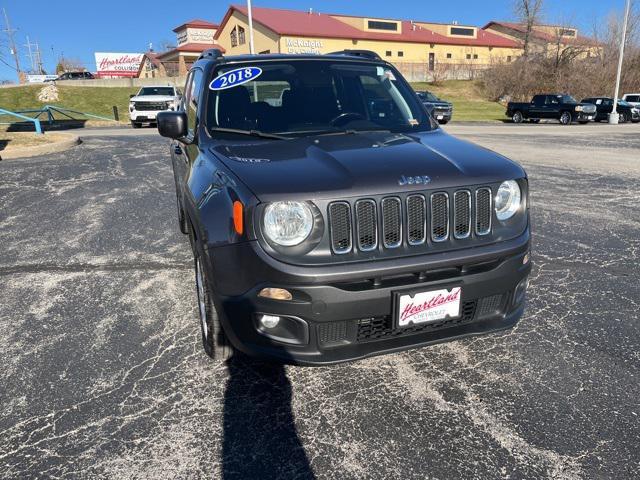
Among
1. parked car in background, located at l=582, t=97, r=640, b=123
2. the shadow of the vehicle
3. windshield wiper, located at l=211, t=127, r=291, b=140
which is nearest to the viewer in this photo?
the shadow of the vehicle

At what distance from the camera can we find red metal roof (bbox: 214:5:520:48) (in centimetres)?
4928

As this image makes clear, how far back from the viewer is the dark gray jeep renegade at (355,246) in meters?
2.33

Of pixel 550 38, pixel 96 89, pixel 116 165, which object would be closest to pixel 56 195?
pixel 116 165

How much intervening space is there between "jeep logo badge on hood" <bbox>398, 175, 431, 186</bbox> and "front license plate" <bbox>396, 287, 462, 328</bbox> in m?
0.55

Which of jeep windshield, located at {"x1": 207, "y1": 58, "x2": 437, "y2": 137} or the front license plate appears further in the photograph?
jeep windshield, located at {"x1": 207, "y1": 58, "x2": 437, "y2": 137}

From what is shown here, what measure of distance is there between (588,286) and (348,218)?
9.35ft

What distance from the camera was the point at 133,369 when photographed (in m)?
3.07

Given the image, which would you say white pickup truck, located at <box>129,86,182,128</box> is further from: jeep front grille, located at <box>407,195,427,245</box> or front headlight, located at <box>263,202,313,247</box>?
jeep front grille, located at <box>407,195,427,245</box>

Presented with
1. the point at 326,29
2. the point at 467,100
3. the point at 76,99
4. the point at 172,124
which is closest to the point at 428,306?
the point at 172,124

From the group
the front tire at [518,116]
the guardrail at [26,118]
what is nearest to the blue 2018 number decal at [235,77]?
the guardrail at [26,118]

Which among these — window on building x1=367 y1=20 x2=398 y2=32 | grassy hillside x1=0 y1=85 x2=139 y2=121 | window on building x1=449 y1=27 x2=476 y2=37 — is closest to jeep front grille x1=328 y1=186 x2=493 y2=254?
grassy hillside x1=0 y1=85 x2=139 y2=121

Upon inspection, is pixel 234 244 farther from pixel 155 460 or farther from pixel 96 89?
pixel 96 89

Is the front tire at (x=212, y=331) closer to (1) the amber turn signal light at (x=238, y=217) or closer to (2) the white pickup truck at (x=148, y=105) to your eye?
(1) the amber turn signal light at (x=238, y=217)

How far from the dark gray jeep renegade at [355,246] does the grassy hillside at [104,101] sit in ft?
96.3
